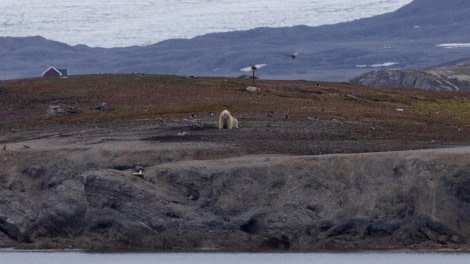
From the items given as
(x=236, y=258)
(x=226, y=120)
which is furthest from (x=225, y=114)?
(x=236, y=258)

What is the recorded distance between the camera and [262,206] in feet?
129

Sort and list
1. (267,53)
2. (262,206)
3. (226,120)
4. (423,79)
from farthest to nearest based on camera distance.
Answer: (267,53), (423,79), (226,120), (262,206)

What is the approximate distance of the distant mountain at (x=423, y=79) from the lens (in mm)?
82000

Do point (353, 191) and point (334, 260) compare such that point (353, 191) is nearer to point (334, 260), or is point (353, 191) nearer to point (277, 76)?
point (334, 260)

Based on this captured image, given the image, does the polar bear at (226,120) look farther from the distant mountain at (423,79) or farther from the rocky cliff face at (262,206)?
the distant mountain at (423,79)

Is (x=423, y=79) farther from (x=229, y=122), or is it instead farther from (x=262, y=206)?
(x=262, y=206)

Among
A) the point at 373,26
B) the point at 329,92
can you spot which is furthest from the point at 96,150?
the point at 373,26

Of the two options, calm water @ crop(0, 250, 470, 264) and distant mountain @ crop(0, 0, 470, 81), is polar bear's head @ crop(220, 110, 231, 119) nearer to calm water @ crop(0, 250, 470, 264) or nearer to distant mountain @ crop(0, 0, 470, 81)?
calm water @ crop(0, 250, 470, 264)

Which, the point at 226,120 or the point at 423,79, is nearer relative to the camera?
the point at 226,120

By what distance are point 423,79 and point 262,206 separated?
1761 inches

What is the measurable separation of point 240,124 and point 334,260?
12131 millimetres

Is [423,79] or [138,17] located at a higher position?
[138,17]

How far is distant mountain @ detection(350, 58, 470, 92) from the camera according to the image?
269 feet

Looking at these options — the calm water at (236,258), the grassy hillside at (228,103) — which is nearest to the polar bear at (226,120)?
the grassy hillside at (228,103)
